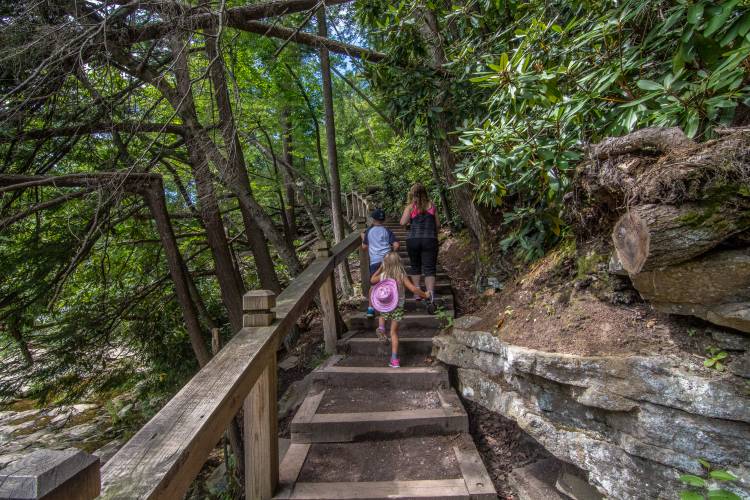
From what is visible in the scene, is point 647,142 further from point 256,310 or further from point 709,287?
point 256,310

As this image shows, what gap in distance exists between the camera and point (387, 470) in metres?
2.64

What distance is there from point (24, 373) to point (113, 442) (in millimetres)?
3074

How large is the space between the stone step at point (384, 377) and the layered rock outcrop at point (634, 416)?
38.1 inches

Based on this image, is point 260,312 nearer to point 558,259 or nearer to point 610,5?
point 558,259

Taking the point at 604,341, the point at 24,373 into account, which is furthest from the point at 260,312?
the point at 24,373

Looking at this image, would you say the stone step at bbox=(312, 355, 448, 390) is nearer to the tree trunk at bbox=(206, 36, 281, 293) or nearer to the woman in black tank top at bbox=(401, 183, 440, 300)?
the woman in black tank top at bbox=(401, 183, 440, 300)

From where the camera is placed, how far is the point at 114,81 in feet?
13.0

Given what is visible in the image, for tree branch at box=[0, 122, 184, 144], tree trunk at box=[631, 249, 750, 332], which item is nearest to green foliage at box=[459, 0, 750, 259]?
tree trunk at box=[631, 249, 750, 332]

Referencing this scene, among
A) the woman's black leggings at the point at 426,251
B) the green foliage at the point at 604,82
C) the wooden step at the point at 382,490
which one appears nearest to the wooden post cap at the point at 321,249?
the woman's black leggings at the point at 426,251

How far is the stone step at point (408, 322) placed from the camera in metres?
4.71

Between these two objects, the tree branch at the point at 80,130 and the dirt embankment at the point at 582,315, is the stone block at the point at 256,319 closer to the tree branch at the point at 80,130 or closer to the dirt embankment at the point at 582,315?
the dirt embankment at the point at 582,315

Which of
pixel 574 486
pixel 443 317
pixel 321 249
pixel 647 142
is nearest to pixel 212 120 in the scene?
pixel 321 249

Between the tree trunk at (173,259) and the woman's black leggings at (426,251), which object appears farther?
the woman's black leggings at (426,251)

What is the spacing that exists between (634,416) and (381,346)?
2680 millimetres
